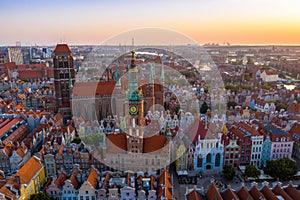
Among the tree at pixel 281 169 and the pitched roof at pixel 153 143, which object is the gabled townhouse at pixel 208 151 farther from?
the tree at pixel 281 169

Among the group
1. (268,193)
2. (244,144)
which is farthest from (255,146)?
(268,193)

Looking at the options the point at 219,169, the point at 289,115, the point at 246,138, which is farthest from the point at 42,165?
the point at 289,115

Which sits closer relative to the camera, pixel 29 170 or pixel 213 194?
pixel 213 194

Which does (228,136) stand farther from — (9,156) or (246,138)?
(9,156)

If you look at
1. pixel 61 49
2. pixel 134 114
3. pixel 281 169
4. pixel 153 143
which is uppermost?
pixel 61 49

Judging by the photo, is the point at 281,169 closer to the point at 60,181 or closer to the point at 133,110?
the point at 133,110

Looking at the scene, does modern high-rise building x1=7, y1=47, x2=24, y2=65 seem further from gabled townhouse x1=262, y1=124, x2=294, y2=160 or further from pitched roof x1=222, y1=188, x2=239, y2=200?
pitched roof x1=222, y1=188, x2=239, y2=200

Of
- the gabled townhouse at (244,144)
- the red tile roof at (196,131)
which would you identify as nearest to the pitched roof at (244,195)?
the red tile roof at (196,131)

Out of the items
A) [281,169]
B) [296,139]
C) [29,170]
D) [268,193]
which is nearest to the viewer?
[268,193]
